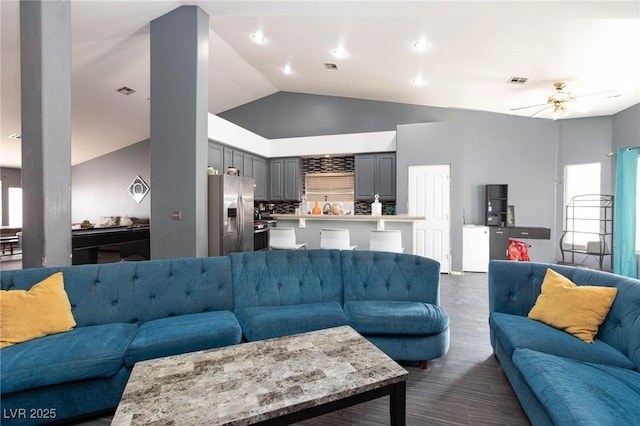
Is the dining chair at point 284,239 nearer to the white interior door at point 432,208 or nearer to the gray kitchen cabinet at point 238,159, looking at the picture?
the gray kitchen cabinet at point 238,159

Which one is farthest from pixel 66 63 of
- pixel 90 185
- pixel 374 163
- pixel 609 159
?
pixel 609 159

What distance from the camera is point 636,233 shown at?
5.00 metres

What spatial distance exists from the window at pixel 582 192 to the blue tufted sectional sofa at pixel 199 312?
565cm

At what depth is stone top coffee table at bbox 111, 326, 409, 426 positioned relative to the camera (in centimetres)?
117

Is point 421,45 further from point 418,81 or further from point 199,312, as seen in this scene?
point 199,312

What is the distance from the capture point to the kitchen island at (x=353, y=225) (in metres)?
4.73

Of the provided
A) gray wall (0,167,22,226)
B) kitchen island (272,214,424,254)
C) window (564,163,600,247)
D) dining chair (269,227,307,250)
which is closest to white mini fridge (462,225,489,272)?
kitchen island (272,214,424,254)

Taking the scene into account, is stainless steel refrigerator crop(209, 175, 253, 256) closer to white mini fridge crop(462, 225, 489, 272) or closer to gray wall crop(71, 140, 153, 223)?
white mini fridge crop(462, 225, 489, 272)

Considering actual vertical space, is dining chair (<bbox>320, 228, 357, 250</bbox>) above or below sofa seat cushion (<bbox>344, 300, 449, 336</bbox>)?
above

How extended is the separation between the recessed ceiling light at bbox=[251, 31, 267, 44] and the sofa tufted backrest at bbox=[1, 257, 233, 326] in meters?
3.60

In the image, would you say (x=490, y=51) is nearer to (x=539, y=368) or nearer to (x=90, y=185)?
(x=539, y=368)

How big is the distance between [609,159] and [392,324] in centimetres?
650

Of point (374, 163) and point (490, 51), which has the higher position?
point (490, 51)

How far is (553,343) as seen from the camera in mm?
1833
